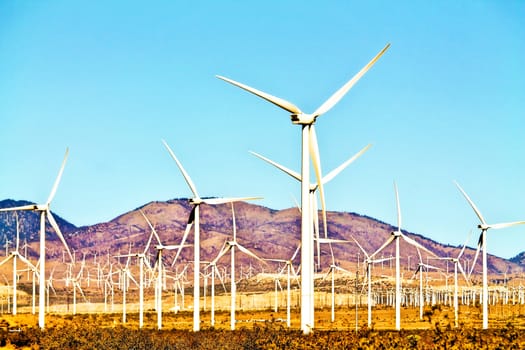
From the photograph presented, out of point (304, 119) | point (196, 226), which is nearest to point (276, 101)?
point (304, 119)

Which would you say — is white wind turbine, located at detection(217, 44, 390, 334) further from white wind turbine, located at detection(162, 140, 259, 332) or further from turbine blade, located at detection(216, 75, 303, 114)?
white wind turbine, located at detection(162, 140, 259, 332)

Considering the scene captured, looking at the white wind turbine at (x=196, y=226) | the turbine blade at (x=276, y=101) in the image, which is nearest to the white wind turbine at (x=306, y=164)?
the turbine blade at (x=276, y=101)

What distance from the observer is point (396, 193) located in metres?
78.6

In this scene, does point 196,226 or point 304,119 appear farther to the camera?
point 196,226

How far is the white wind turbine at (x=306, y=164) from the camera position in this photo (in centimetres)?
4838

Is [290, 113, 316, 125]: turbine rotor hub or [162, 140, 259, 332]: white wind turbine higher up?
[290, 113, 316, 125]: turbine rotor hub

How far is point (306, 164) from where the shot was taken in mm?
50406

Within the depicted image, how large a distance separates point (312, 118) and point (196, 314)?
24.9m

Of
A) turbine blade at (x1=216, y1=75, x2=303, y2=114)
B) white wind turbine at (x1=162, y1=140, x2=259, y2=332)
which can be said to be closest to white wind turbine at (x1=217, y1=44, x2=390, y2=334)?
turbine blade at (x1=216, y1=75, x2=303, y2=114)

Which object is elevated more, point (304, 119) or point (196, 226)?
point (304, 119)

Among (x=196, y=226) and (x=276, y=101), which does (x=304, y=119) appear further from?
(x=196, y=226)

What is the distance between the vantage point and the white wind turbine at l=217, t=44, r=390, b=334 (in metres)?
48.4

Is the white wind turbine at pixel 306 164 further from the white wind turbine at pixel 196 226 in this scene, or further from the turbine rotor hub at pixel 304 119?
the white wind turbine at pixel 196 226

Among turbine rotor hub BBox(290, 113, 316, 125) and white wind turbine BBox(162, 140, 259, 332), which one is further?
white wind turbine BBox(162, 140, 259, 332)
